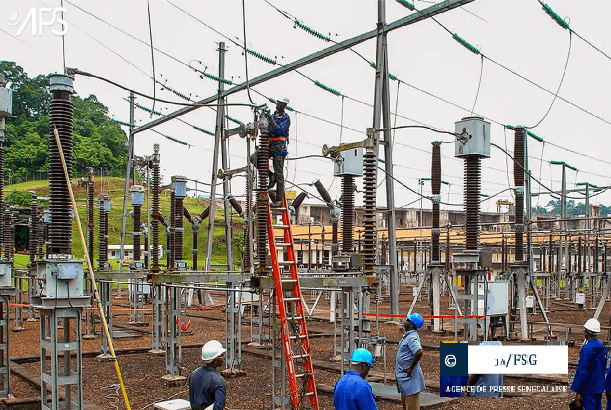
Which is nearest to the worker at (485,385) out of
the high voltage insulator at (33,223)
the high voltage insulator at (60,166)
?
the high voltage insulator at (60,166)

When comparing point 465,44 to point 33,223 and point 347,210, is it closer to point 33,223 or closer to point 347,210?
point 347,210

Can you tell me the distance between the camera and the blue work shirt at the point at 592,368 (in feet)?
23.5

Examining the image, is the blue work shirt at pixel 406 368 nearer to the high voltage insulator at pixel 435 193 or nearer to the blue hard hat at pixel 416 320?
the blue hard hat at pixel 416 320

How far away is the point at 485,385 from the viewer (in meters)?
9.48

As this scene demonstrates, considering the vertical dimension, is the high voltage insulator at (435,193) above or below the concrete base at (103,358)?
above

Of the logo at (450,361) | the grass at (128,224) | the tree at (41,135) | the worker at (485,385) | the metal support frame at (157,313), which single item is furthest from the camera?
the tree at (41,135)

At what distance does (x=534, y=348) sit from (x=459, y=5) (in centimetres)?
678

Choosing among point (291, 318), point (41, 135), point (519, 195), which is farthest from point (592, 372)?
point (41, 135)

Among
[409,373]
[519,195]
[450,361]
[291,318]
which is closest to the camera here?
[409,373]

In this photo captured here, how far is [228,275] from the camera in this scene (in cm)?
1214

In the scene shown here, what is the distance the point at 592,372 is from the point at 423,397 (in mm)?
2741

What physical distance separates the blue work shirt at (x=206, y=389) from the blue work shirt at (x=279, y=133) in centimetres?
367

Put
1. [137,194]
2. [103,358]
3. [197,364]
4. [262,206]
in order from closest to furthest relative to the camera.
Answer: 1. [262,206]
2. [197,364]
3. [103,358]
4. [137,194]

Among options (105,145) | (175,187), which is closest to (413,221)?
(105,145)
